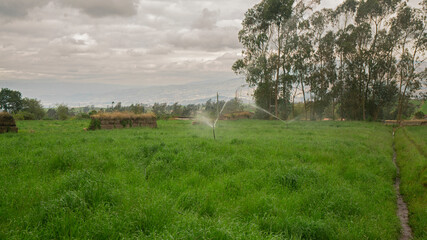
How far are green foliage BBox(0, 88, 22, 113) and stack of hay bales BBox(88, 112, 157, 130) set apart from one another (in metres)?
58.9

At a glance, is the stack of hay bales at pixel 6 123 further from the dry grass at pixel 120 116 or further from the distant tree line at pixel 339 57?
the distant tree line at pixel 339 57

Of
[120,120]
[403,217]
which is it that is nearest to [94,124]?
[120,120]

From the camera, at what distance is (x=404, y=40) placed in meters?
40.6

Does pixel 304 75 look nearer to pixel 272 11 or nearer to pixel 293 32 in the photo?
pixel 293 32

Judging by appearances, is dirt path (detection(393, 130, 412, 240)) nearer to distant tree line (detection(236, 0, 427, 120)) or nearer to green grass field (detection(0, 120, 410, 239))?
green grass field (detection(0, 120, 410, 239))

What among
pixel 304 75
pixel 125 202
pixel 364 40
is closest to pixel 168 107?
pixel 304 75

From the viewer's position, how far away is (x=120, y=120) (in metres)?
24.6

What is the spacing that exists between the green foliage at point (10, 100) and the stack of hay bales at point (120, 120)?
193 ft

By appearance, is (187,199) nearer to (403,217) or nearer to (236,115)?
(403,217)

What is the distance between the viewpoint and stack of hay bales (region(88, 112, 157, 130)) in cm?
2273

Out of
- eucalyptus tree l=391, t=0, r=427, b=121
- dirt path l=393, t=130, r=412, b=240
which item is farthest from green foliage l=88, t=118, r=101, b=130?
eucalyptus tree l=391, t=0, r=427, b=121

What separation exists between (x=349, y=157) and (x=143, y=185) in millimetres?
9794

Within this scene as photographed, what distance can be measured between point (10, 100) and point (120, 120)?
61068mm

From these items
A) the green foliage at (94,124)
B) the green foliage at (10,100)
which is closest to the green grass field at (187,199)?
the green foliage at (94,124)
